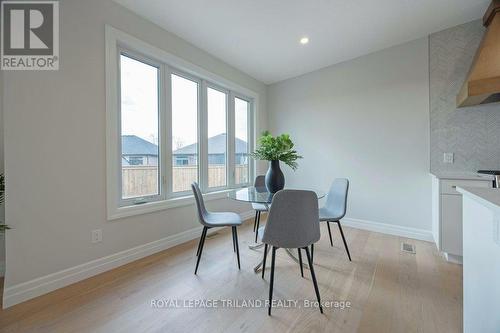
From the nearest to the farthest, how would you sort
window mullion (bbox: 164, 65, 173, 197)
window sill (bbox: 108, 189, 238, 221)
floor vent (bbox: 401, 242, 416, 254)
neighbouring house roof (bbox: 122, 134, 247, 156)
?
window sill (bbox: 108, 189, 238, 221)
neighbouring house roof (bbox: 122, 134, 247, 156)
floor vent (bbox: 401, 242, 416, 254)
window mullion (bbox: 164, 65, 173, 197)

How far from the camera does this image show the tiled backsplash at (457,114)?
8.25 feet

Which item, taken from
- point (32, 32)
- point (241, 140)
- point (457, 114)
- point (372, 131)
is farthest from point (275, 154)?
point (457, 114)

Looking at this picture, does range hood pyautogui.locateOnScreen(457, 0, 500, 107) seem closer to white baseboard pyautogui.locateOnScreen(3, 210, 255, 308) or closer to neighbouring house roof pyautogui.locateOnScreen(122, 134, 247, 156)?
neighbouring house roof pyautogui.locateOnScreen(122, 134, 247, 156)

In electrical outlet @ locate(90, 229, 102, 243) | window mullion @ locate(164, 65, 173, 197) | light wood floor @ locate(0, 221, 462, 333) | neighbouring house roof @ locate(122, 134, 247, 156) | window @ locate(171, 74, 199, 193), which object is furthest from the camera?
window @ locate(171, 74, 199, 193)

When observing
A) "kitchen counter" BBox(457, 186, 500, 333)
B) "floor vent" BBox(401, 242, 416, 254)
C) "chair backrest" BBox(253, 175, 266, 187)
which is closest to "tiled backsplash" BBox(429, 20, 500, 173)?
"floor vent" BBox(401, 242, 416, 254)

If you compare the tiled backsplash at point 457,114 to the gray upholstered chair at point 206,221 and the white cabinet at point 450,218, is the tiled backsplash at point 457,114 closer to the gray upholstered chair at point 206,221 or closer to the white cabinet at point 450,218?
the white cabinet at point 450,218

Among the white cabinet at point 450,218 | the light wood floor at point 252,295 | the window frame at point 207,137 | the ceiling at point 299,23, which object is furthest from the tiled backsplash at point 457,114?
the window frame at point 207,137

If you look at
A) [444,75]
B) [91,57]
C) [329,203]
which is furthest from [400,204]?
[91,57]

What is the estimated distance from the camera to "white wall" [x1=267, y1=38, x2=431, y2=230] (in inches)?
114

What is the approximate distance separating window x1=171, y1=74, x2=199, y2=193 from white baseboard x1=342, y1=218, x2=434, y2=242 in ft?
8.56

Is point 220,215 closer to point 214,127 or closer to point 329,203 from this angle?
point 329,203

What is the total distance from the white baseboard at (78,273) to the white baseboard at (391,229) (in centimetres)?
269

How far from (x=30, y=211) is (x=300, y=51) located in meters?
3.54

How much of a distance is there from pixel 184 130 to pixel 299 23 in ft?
6.42
